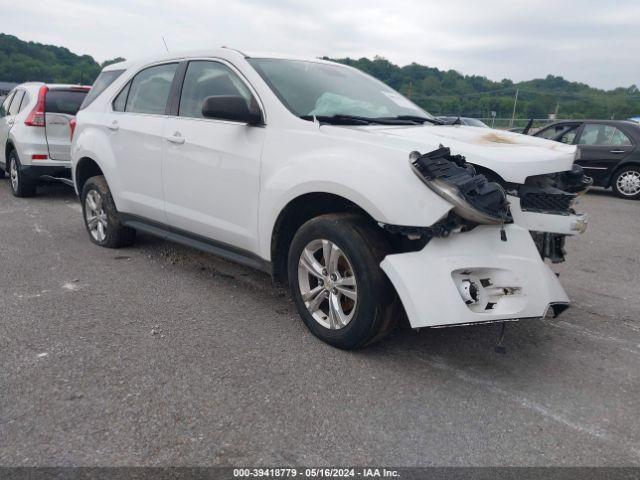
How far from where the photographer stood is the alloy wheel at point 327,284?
10.3 feet

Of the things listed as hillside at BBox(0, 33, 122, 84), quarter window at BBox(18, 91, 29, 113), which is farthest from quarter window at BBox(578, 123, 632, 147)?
hillside at BBox(0, 33, 122, 84)

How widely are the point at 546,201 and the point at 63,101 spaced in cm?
749

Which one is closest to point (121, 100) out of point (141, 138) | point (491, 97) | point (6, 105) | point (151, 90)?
point (151, 90)

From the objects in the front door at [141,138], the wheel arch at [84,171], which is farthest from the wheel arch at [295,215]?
the wheel arch at [84,171]

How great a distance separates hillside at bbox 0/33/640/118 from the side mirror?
2833cm

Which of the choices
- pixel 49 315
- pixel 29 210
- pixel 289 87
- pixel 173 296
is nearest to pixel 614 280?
pixel 289 87

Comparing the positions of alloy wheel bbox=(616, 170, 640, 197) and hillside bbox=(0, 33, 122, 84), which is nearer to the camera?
alloy wheel bbox=(616, 170, 640, 197)

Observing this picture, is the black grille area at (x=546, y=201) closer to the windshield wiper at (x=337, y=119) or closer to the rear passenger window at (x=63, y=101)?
the windshield wiper at (x=337, y=119)

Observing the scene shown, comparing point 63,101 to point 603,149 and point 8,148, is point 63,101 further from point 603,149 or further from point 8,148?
point 603,149

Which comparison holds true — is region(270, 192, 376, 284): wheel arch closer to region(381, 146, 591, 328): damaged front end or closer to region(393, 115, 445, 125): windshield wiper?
region(381, 146, 591, 328): damaged front end

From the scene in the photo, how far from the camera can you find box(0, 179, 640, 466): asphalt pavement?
2320 millimetres

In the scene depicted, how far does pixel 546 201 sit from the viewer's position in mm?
2951

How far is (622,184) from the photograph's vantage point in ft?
34.7

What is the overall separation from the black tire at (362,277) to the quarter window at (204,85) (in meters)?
1.22
